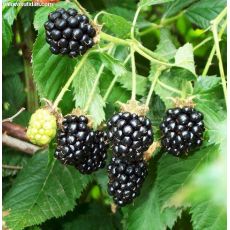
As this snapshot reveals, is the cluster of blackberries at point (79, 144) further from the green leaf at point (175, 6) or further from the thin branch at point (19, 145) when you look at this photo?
the green leaf at point (175, 6)

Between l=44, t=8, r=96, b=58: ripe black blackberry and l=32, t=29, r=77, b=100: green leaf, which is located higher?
l=44, t=8, r=96, b=58: ripe black blackberry

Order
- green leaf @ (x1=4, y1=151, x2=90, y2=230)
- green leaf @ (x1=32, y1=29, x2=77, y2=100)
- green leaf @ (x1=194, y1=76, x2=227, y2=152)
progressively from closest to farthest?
green leaf @ (x1=194, y1=76, x2=227, y2=152) → green leaf @ (x1=32, y1=29, x2=77, y2=100) → green leaf @ (x1=4, y1=151, x2=90, y2=230)

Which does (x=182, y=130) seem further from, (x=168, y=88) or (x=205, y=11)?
(x=205, y=11)

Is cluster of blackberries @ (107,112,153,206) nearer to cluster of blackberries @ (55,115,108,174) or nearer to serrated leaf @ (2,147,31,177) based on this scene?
cluster of blackberries @ (55,115,108,174)

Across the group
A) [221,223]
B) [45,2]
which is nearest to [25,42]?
[45,2]

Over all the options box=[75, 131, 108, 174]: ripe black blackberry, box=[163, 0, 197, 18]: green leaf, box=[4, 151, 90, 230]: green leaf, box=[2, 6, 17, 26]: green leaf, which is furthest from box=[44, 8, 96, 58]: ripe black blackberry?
box=[163, 0, 197, 18]: green leaf

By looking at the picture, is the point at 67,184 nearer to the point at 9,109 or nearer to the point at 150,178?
the point at 150,178

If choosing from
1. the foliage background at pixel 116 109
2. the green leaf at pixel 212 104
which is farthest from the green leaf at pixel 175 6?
the green leaf at pixel 212 104
